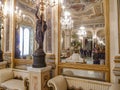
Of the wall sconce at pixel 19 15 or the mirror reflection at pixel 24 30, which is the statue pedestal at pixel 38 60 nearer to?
the mirror reflection at pixel 24 30

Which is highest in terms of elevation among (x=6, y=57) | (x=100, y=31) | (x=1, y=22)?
(x=1, y=22)

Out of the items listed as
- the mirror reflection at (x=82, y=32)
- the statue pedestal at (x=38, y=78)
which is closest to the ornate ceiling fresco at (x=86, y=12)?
the mirror reflection at (x=82, y=32)

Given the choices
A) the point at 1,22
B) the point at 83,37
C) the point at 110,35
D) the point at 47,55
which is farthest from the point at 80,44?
the point at 1,22

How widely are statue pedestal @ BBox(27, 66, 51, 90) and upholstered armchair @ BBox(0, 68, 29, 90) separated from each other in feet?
1.16

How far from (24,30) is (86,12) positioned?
6.81ft

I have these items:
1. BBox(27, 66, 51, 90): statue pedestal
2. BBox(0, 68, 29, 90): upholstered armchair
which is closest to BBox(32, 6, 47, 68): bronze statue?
BBox(27, 66, 51, 90): statue pedestal

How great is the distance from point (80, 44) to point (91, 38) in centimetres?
31

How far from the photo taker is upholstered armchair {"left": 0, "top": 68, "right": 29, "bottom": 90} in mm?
3391

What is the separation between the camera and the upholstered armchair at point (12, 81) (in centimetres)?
339

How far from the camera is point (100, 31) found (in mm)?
3041

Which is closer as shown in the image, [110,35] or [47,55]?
[110,35]

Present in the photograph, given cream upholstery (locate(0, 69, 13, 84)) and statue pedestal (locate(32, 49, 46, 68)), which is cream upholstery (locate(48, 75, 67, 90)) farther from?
cream upholstery (locate(0, 69, 13, 84))

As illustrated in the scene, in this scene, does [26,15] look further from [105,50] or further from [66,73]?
[105,50]

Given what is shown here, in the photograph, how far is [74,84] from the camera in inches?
127
